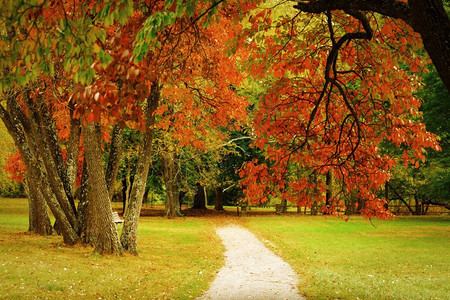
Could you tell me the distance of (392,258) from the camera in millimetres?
14938

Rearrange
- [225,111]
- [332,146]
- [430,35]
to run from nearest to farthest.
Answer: [430,35] < [332,146] < [225,111]

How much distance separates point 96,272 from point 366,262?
955 cm

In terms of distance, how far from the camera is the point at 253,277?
10.6 metres

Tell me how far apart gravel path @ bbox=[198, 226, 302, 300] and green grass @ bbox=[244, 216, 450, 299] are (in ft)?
1.38

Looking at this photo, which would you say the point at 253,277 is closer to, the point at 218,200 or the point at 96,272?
the point at 96,272

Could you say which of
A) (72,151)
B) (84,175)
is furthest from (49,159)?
(72,151)

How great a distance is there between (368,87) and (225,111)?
7817 millimetres

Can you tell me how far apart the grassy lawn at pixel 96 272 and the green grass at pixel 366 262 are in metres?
3.00

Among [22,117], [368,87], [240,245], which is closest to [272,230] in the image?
[240,245]

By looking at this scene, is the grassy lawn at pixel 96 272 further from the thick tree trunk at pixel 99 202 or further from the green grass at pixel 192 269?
the thick tree trunk at pixel 99 202

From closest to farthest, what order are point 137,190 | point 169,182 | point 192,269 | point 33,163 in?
point 192,269 < point 137,190 < point 33,163 < point 169,182

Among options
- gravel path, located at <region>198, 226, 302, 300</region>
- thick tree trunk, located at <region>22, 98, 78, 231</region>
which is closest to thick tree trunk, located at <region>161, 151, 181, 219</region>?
gravel path, located at <region>198, 226, 302, 300</region>

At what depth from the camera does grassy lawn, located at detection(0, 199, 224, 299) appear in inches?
313

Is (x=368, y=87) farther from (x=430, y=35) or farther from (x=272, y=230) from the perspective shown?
(x=272, y=230)
